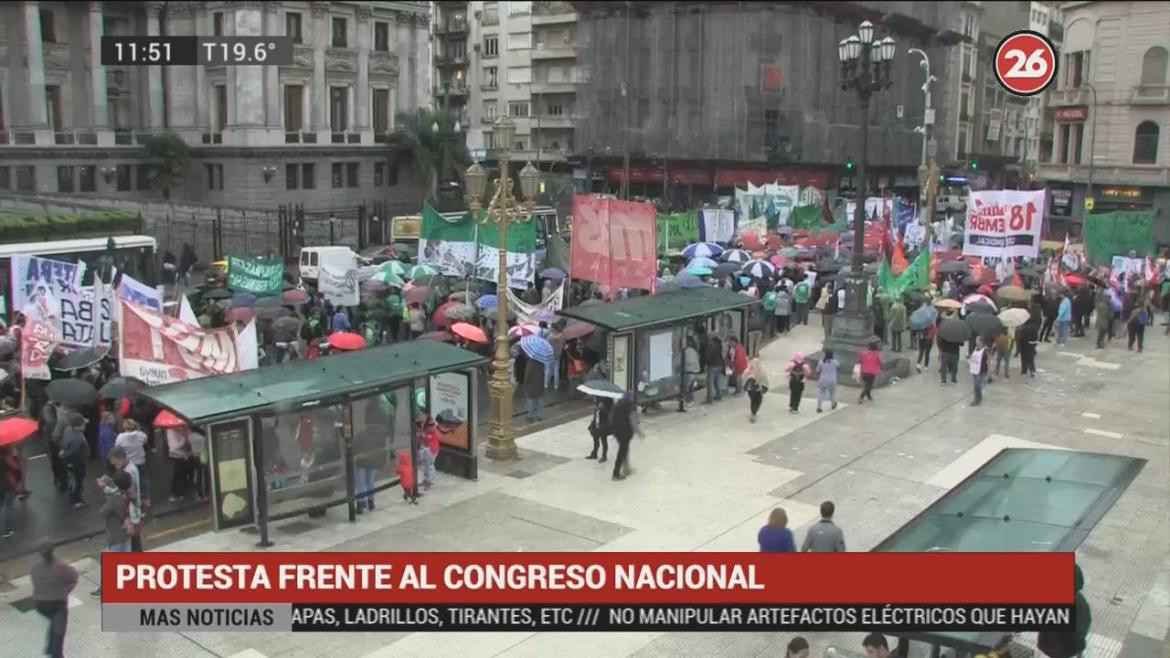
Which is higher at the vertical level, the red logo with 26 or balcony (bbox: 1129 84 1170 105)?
balcony (bbox: 1129 84 1170 105)

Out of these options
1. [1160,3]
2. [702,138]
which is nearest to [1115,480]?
[1160,3]

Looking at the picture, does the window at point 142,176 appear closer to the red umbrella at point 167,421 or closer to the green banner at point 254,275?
the green banner at point 254,275

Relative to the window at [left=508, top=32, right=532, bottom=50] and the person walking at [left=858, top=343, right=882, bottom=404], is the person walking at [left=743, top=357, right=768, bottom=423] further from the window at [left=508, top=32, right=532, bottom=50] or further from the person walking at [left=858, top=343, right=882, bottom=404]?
the window at [left=508, top=32, right=532, bottom=50]

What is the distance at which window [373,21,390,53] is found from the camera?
2589 inches

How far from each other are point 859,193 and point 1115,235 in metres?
14.3

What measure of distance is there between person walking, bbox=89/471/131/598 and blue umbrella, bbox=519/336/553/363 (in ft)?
30.1

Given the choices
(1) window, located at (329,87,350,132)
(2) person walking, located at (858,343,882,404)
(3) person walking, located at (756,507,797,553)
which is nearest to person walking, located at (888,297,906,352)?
(2) person walking, located at (858,343,882,404)

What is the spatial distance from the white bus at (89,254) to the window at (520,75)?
59.2 m

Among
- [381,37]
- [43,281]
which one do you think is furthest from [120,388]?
[381,37]

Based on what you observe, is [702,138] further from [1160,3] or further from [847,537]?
[847,537]

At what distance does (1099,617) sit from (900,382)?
1267 cm

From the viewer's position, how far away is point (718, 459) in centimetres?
1791

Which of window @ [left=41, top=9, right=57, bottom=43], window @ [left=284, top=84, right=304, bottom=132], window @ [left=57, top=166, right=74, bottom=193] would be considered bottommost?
window @ [left=57, top=166, right=74, bottom=193]

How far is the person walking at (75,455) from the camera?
1475 cm
